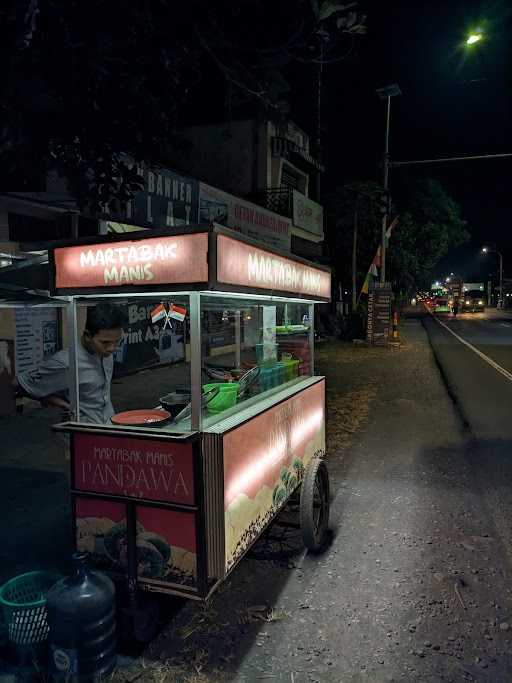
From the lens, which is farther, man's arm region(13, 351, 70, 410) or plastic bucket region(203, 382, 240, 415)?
man's arm region(13, 351, 70, 410)

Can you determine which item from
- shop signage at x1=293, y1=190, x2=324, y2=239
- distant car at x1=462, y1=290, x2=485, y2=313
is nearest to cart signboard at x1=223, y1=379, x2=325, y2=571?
shop signage at x1=293, y1=190, x2=324, y2=239

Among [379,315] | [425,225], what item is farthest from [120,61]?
[425,225]

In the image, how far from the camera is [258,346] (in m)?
5.57

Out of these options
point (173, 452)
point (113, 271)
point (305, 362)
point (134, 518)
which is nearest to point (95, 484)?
point (134, 518)

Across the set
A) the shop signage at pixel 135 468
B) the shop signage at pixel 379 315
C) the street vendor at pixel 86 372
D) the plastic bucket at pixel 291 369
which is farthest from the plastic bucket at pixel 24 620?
the shop signage at pixel 379 315

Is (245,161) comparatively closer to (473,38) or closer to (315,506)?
(473,38)

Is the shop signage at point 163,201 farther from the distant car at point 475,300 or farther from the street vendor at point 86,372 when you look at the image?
the distant car at point 475,300

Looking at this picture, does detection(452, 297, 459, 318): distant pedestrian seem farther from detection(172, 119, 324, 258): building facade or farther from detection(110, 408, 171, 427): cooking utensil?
detection(110, 408, 171, 427): cooking utensil

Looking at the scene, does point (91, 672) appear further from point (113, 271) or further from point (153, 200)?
point (153, 200)

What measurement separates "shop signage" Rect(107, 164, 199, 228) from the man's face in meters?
6.17

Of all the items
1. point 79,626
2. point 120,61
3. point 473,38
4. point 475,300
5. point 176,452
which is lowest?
point 79,626

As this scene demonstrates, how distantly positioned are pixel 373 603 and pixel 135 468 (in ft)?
6.68

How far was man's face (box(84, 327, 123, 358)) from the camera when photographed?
400 cm

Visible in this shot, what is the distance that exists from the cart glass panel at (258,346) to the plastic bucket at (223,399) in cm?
10
